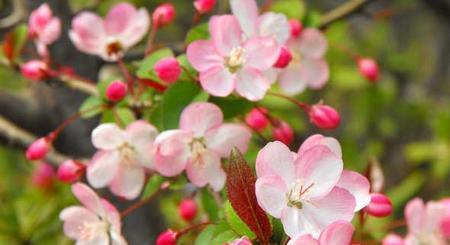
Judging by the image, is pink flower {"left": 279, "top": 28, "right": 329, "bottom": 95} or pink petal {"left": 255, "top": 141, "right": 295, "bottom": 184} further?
pink flower {"left": 279, "top": 28, "right": 329, "bottom": 95}

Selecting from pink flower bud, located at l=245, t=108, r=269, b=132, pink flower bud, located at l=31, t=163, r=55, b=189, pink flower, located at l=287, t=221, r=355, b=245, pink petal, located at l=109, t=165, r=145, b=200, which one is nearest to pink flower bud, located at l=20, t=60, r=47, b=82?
pink petal, located at l=109, t=165, r=145, b=200

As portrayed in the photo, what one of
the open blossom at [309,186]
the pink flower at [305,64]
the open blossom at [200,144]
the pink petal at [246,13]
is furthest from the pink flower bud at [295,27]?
the open blossom at [309,186]

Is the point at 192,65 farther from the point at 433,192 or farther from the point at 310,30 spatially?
the point at 433,192

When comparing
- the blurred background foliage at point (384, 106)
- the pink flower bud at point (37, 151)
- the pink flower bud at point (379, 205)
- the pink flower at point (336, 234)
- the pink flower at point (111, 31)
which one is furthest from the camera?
the blurred background foliage at point (384, 106)

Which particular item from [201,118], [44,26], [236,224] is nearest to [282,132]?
[201,118]

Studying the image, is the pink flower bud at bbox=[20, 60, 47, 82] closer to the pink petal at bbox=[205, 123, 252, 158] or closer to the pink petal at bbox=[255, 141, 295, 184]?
the pink petal at bbox=[205, 123, 252, 158]

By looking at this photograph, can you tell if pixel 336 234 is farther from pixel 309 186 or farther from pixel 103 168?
pixel 103 168

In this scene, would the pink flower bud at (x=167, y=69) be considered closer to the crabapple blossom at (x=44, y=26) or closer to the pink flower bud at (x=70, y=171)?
the pink flower bud at (x=70, y=171)
